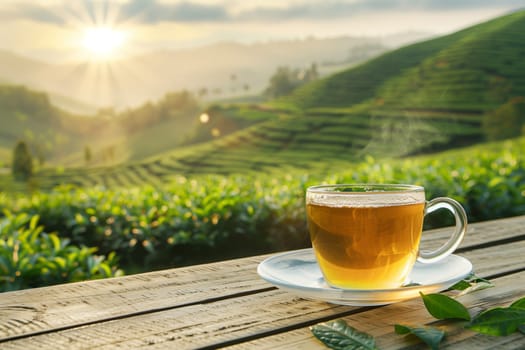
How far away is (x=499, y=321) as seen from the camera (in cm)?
61

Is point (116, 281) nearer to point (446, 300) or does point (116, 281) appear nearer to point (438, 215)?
point (446, 300)

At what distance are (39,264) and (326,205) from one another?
1.38 metres

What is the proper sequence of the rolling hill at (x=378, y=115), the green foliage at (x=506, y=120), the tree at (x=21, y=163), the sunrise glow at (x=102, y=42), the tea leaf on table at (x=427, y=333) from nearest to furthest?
the tea leaf on table at (x=427, y=333), the tree at (x=21, y=163), the sunrise glow at (x=102, y=42), the green foliage at (x=506, y=120), the rolling hill at (x=378, y=115)

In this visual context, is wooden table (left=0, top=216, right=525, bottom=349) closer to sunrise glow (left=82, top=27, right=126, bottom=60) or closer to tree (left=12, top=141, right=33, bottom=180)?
tree (left=12, top=141, right=33, bottom=180)

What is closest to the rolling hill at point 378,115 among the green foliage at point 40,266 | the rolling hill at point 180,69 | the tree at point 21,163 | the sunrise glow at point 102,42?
the rolling hill at point 180,69

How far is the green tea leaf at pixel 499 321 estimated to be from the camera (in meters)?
0.60

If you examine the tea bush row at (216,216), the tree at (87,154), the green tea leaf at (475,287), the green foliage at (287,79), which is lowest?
the tea bush row at (216,216)

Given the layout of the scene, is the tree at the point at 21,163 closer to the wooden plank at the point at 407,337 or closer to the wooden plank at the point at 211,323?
the wooden plank at the point at 211,323

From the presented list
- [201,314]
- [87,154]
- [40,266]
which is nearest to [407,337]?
[201,314]

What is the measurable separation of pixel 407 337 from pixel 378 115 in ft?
35.8

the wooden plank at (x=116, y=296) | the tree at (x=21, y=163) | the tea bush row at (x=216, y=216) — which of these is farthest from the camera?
the tree at (x=21, y=163)

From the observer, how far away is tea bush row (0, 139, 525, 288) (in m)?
2.54

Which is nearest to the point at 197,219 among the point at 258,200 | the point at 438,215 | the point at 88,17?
the point at 258,200

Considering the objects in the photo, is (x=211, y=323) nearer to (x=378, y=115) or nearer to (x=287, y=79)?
(x=378, y=115)
